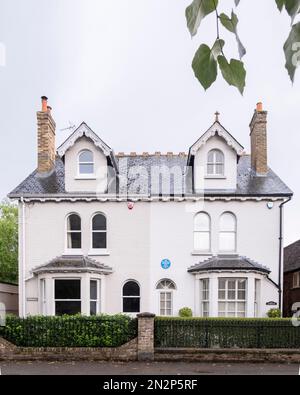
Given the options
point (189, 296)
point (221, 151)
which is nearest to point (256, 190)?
point (221, 151)

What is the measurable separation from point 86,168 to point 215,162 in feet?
19.4

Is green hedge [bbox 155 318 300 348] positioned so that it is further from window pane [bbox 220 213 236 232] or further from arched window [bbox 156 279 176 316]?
window pane [bbox 220 213 236 232]

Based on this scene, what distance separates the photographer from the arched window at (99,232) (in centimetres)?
1839

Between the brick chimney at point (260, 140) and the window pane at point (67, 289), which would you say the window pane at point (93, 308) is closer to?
the window pane at point (67, 289)

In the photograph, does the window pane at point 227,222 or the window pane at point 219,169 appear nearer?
the window pane at point 227,222

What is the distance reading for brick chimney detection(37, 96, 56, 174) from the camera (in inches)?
745

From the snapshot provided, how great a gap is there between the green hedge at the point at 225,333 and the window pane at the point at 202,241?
389 cm

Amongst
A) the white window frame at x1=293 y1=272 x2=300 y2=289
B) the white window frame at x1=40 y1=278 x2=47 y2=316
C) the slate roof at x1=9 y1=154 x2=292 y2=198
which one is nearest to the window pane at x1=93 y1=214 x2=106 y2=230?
the slate roof at x1=9 y1=154 x2=292 y2=198

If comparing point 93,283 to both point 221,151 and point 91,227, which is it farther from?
point 221,151

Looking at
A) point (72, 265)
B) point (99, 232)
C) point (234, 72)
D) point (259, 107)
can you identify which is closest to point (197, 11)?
point (234, 72)

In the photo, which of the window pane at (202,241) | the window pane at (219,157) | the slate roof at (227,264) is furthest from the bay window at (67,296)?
the window pane at (219,157)

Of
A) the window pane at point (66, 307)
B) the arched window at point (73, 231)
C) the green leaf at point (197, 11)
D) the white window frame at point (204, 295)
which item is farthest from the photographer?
the arched window at point (73, 231)

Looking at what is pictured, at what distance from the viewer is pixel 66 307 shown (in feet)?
57.9

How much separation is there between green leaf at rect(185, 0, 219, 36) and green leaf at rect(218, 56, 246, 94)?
0.14 meters
